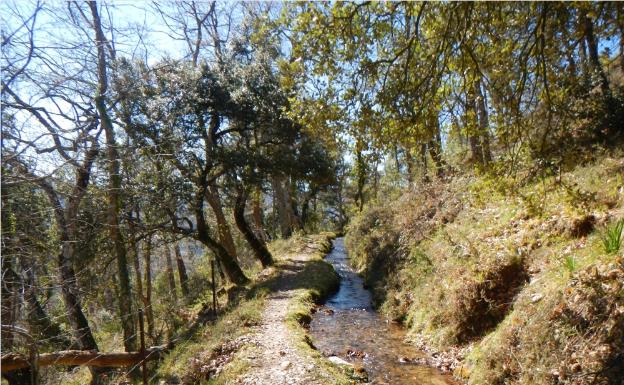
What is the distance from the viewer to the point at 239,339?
26.5 feet

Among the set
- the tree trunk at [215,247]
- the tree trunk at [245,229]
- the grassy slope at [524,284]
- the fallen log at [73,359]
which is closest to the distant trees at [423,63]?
the grassy slope at [524,284]

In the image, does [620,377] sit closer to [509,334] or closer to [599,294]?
[599,294]

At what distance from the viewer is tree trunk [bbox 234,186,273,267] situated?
634 inches

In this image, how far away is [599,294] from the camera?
15.6ft

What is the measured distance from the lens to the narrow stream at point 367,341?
648 centimetres

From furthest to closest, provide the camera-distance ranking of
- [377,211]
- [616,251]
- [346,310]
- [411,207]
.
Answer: [377,211] → [411,207] → [346,310] → [616,251]

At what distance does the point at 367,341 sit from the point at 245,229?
9.14 m

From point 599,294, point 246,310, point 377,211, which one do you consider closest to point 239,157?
point 246,310

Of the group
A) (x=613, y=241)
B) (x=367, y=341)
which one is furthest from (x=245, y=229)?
(x=613, y=241)

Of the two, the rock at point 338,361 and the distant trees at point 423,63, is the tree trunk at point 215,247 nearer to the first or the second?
the rock at point 338,361

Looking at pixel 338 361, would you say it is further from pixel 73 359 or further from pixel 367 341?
pixel 73 359

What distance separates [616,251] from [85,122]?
670 cm

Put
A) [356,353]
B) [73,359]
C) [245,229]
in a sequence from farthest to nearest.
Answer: [245,229]
[356,353]
[73,359]

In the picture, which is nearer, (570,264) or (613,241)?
(613,241)
